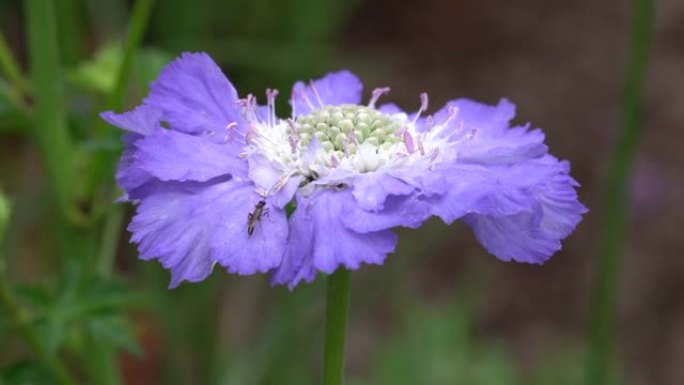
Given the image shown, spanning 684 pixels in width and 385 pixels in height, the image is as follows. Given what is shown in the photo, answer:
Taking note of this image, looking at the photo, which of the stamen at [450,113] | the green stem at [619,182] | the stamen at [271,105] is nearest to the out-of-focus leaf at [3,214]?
the stamen at [271,105]

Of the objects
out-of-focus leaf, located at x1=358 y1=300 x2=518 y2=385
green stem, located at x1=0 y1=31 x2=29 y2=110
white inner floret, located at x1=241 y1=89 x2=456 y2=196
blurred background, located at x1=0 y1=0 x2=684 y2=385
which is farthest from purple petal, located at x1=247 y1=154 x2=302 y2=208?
out-of-focus leaf, located at x1=358 y1=300 x2=518 y2=385

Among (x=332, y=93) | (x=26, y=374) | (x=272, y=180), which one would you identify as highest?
(x=332, y=93)

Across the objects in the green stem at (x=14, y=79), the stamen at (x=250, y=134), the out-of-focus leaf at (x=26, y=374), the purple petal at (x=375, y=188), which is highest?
the green stem at (x=14, y=79)

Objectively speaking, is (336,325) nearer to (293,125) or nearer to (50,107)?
(293,125)

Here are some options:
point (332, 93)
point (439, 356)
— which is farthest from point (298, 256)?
point (439, 356)

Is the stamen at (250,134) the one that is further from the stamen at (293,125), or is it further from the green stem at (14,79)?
the green stem at (14,79)

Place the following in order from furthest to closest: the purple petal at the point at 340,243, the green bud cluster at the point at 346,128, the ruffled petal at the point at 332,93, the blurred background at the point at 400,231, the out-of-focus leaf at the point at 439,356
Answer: the out-of-focus leaf at the point at 439,356, the blurred background at the point at 400,231, the ruffled petal at the point at 332,93, the green bud cluster at the point at 346,128, the purple petal at the point at 340,243

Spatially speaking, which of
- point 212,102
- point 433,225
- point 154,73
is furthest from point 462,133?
point 433,225
